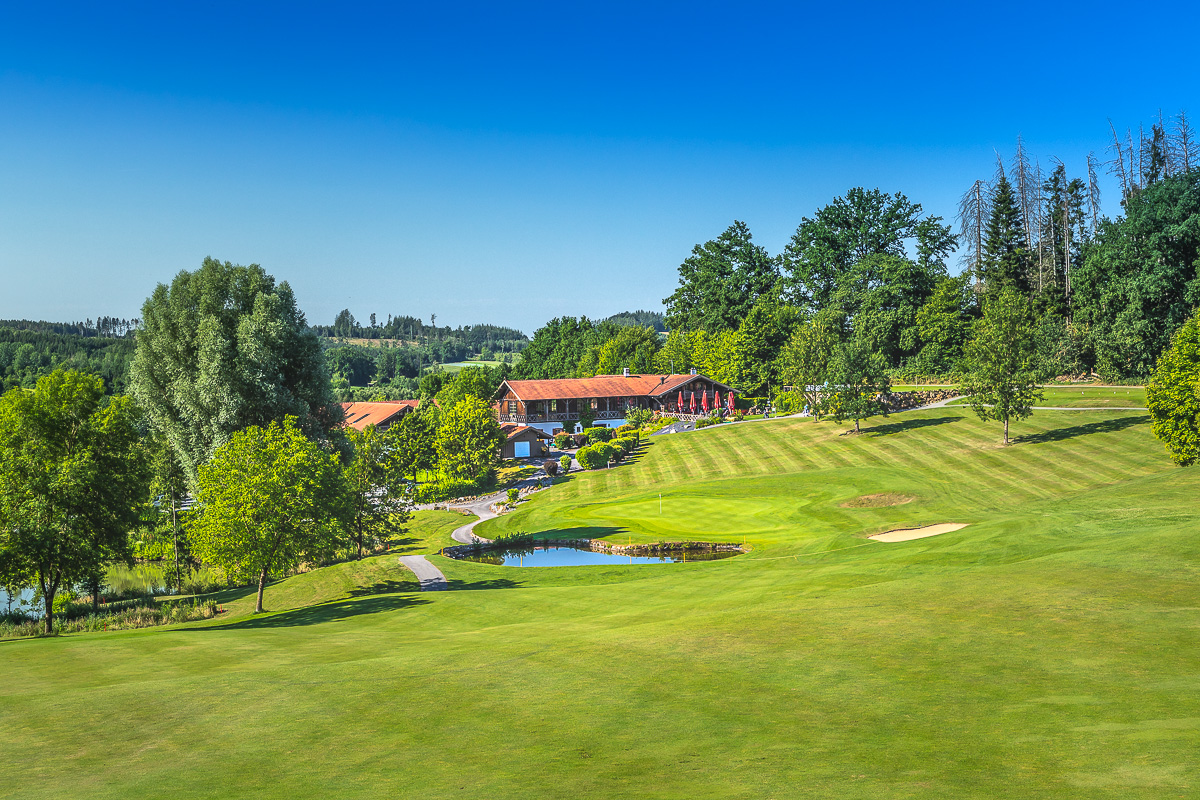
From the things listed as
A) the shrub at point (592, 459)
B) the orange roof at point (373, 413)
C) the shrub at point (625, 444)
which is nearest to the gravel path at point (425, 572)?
the shrub at point (592, 459)

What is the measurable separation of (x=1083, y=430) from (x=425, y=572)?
1964 inches

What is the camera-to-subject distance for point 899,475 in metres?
50.8

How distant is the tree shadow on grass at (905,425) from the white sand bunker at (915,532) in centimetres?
3510

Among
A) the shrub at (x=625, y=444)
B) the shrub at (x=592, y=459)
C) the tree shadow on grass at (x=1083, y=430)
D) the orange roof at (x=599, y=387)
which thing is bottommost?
the shrub at (x=592, y=459)

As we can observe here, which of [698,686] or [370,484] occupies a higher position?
[370,484]

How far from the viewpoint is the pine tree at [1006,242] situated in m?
96.7

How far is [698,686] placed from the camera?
12469mm

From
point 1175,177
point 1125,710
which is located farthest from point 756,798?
point 1175,177

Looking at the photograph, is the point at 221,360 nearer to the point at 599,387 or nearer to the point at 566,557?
the point at 566,557

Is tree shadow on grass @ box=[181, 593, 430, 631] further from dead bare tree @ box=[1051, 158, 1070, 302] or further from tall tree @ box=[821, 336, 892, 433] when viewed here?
dead bare tree @ box=[1051, 158, 1070, 302]

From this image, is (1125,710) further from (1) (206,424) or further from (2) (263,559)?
(1) (206,424)

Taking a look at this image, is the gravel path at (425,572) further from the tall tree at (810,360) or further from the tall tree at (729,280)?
the tall tree at (729,280)

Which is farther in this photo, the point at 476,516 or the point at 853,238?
the point at 853,238

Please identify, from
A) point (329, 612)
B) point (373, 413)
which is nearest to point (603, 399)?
point (373, 413)
